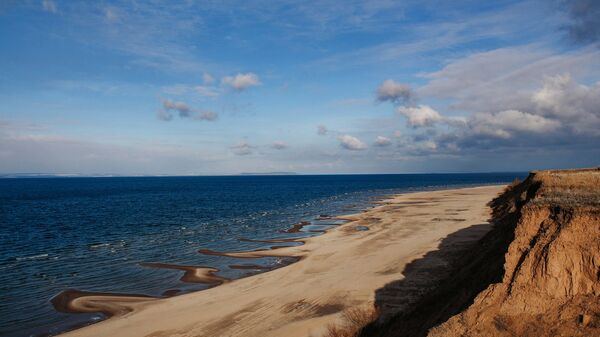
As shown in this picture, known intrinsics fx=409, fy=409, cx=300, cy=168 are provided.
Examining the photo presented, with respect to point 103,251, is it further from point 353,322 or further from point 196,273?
point 353,322

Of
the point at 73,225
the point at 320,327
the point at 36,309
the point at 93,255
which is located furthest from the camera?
the point at 73,225

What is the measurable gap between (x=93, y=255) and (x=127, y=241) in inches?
283

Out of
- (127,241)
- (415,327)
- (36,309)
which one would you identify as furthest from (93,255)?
(415,327)

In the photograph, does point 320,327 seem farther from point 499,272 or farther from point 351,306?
point 499,272

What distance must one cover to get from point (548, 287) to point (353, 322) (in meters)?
8.27

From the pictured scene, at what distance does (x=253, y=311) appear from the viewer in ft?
64.4

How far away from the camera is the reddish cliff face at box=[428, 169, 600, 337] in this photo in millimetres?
9820

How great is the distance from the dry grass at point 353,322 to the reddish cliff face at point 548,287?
6326mm

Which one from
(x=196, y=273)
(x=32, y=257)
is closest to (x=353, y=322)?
(x=196, y=273)

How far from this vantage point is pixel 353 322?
16797 mm

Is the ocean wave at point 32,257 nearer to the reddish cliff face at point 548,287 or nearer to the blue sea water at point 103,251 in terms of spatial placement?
the blue sea water at point 103,251

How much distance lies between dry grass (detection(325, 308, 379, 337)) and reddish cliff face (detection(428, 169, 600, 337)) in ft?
20.8

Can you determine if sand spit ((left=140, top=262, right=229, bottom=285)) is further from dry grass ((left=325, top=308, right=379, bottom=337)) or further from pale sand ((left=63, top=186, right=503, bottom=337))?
dry grass ((left=325, top=308, right=379, bottom=337))

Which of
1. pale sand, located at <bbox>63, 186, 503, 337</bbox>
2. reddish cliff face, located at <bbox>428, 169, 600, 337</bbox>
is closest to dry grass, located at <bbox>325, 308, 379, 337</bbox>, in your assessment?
pale sand, located at <bbox>63, 186, 503, 337</bbox>
